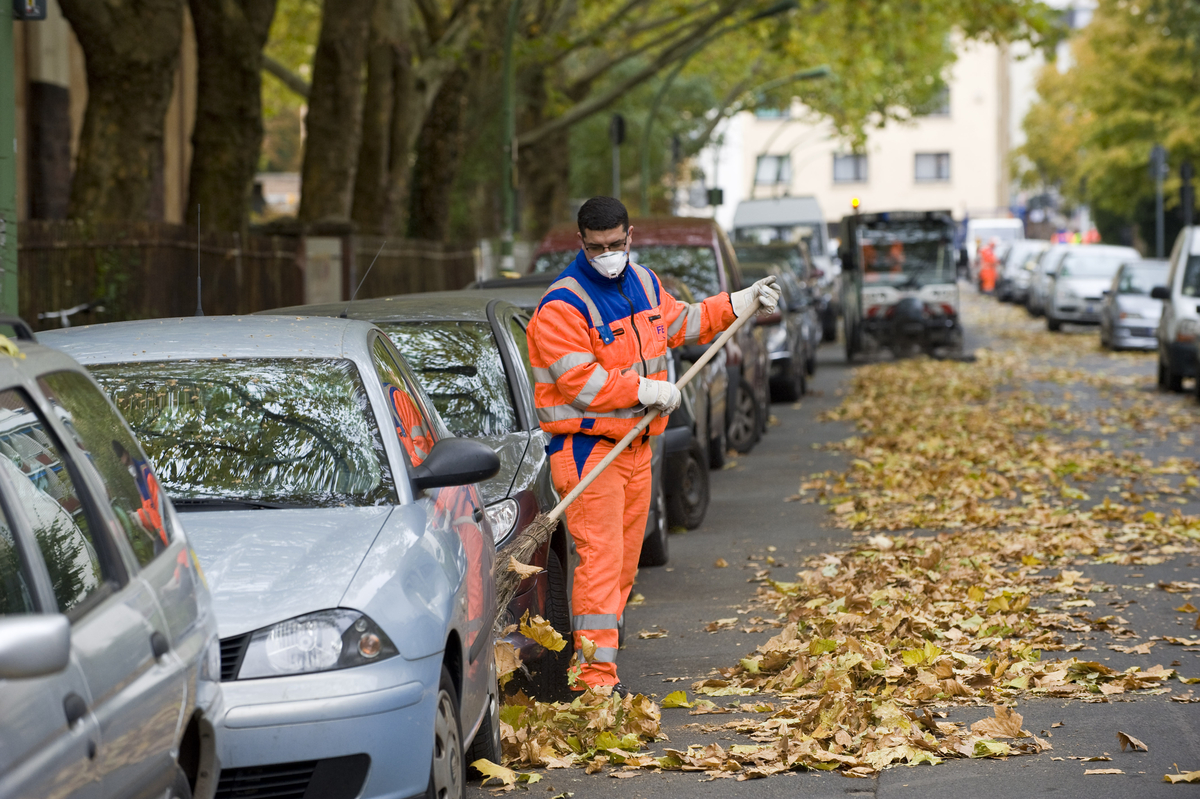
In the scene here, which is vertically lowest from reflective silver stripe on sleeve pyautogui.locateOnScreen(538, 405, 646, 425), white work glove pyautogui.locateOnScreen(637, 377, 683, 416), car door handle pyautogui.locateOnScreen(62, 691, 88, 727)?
car door handle pyautogui.locateOnScreen(62, 691, 88, 727)

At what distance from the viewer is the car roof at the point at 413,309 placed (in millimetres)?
7602

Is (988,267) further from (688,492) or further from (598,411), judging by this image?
(598,411)

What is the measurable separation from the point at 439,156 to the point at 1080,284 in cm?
1716

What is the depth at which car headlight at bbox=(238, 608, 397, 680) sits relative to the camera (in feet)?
13.9

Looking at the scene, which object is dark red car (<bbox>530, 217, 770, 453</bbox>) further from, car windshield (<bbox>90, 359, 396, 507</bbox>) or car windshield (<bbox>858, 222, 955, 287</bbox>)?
car windshield (<bbox>858, 222, 955, 287</bbox>)

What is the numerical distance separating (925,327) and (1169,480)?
14917mm

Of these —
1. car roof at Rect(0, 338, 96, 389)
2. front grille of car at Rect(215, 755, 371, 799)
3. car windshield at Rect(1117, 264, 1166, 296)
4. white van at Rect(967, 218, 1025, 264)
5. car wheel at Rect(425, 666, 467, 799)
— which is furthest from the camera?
white van at Rect(967, 218, 1025, 264)

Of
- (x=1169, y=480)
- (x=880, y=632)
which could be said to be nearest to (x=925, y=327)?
(x=1169, y=480)

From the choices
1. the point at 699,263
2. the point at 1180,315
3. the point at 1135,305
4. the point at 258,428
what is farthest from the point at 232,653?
the point at 1135,305

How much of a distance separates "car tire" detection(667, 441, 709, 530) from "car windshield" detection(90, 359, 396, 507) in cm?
590

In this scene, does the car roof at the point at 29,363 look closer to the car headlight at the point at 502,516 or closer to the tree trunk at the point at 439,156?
the car headlight at the point at 502,516

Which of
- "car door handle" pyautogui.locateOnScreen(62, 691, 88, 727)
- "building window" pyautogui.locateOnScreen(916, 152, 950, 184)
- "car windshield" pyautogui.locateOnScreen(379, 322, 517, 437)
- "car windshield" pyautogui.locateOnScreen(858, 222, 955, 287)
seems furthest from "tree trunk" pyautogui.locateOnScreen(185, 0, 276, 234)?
"building window" pyautogui.locateOnScreen(916, 152, 950, 184)

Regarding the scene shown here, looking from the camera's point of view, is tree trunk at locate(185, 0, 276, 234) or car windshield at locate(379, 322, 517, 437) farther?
tree trunk at locate(185, 0, 276, 234)

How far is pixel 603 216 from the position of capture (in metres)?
6.74
